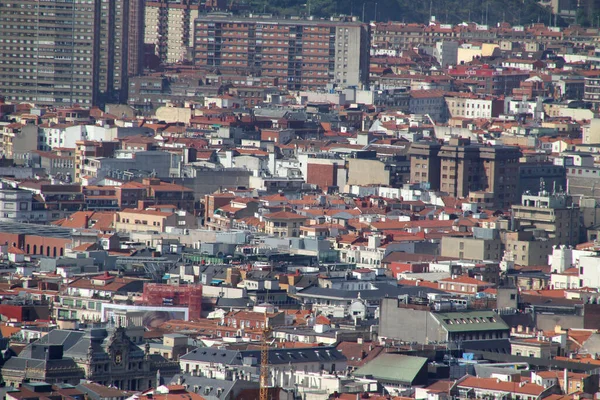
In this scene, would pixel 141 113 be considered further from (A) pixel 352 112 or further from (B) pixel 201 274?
(B) pixel 201 274

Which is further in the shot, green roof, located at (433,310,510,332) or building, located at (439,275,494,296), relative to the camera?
building, located at (439,275,494,296)

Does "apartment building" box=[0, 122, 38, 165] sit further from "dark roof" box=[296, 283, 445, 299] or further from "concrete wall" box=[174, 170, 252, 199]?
"dark roof" box=[296, 283, 445, 299]

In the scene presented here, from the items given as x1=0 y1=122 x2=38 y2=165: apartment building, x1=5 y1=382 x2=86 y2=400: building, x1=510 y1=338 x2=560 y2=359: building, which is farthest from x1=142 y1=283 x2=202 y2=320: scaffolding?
x1=0 y1=122 x2=38 y2=165: apartment building

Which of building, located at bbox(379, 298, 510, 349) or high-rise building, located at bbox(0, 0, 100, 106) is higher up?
high-rise building, located at bbox(0, 0, 100, 106)

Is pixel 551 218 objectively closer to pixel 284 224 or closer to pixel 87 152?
pixel 284 224

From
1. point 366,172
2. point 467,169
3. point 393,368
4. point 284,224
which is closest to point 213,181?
point 366,172
